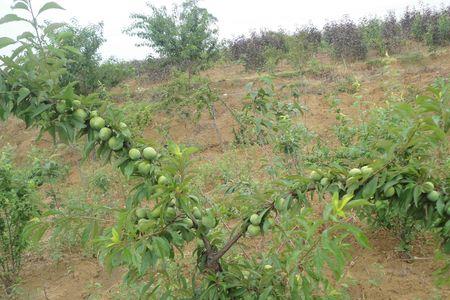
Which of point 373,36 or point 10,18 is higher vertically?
point 10,18

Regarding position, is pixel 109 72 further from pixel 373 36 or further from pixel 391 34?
pixel 391 34

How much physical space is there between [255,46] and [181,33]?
352 cm

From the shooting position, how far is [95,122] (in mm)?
1503

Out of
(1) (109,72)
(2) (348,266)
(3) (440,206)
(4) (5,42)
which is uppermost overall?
(1) (109,72)

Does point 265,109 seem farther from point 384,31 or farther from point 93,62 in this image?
point 384,31

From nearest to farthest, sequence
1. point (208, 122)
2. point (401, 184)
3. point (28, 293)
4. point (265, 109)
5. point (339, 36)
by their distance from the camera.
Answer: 1. point (401, 184)
2. point (265, 109)
3. point (28, 293)
4. point (208, 122)
5. point (339, 36)

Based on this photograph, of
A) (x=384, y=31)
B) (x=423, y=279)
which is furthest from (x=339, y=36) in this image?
(x=423, y=279)

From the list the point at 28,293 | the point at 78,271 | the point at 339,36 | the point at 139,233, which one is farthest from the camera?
the point at 339,36

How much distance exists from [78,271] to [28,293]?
0.48 m

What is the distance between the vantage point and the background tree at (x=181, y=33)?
1042cm

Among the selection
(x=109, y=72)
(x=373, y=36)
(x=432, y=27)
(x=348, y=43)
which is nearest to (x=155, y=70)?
(x=109, y=72)

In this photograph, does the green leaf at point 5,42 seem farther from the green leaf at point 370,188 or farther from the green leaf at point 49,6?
the green leaf at point 370,188

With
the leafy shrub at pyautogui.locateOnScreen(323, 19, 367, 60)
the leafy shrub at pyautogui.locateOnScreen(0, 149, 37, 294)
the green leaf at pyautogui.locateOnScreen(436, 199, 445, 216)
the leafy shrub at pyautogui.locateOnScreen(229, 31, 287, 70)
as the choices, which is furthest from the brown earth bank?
the leafy shrub at pyautogui.locateOnScreen(229, 31, 287, 70)

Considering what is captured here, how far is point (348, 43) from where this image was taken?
469 inches
